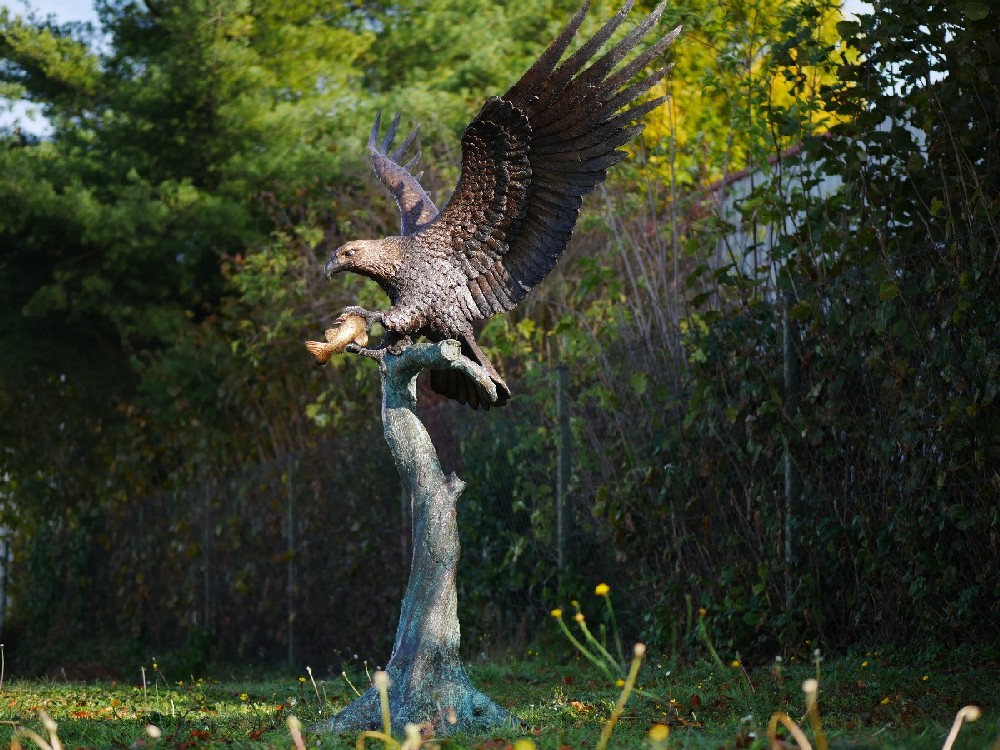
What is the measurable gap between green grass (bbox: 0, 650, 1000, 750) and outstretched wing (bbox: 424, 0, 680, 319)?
173cm

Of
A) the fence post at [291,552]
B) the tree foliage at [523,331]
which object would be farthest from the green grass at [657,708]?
the fence post at [291,552]

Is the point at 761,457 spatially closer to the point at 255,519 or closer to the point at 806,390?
the point at 806,390

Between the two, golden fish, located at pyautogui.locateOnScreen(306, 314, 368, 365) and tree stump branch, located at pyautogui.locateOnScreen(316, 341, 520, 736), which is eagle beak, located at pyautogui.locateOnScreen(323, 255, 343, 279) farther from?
tree stump branch, located at pyautogui.locateOnScreen(316, 341, 520, 736)

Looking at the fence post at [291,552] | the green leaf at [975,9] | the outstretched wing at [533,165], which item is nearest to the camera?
the outstretched wing at [533,165]

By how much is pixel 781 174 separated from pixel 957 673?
264 cm

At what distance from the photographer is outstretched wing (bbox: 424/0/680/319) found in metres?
5.05

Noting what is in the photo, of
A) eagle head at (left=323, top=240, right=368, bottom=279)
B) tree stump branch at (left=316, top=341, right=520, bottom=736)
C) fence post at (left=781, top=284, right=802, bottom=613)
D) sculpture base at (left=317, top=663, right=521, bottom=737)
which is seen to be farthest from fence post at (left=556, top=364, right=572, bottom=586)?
sculpture base at (left=317, top=663, right=521, bottom=737)

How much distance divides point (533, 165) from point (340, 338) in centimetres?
106

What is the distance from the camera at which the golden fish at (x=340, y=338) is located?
4949 millimetres

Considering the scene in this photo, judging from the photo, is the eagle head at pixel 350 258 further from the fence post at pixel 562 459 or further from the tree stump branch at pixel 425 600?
the fence post at pixel 562 459

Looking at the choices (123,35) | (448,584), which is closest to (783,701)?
(448,584)

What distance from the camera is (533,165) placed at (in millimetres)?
5211

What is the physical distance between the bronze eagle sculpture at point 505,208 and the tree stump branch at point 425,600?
17cm

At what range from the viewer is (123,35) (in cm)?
1480
